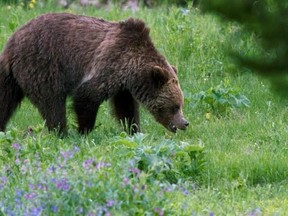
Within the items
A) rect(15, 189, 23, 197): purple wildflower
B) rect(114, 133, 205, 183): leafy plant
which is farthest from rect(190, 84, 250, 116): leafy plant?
rect(15, 189, 23, 197): purple wildflower

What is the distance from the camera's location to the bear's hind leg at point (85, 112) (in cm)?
897

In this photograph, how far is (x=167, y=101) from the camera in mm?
9250

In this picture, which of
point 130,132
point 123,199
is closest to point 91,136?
point 130,132

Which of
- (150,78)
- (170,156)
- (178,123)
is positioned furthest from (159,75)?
(170,156)

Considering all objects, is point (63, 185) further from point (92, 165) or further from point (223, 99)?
point (223, 99)

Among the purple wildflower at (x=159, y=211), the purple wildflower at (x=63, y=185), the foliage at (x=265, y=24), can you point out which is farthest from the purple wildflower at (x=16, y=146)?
the foliage at (x=265, y=24)

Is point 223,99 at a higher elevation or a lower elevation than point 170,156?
lower

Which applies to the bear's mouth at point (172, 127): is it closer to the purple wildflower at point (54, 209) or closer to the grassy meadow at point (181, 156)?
the grassy meadow at point (181, 156)

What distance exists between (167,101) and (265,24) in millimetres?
5242

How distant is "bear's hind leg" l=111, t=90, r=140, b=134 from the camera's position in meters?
9.34

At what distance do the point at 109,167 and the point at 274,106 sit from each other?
13.8 feet

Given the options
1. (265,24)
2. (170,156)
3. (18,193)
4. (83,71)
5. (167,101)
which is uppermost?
(265,24)

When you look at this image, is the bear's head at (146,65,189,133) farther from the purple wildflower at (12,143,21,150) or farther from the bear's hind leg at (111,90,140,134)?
the purple wildflower at (12,143,21,150)

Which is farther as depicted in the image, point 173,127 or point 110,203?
point 173,127
